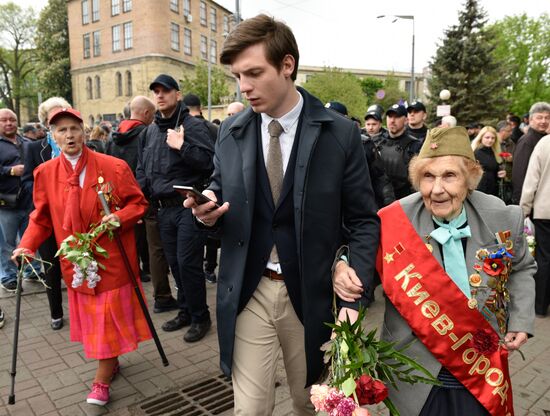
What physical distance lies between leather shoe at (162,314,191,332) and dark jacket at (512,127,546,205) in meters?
4.53

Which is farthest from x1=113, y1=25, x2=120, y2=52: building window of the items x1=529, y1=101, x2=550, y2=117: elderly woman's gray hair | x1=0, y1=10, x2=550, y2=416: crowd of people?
x1=0, y1=10, x2=550, y2=416: crowd of people

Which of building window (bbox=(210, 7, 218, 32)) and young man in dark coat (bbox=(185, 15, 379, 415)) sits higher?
building window (bbox=(210, 7, 218, 32))

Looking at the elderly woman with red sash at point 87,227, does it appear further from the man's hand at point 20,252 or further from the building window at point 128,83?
the building window at point 128,83

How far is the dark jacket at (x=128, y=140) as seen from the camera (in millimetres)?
5938

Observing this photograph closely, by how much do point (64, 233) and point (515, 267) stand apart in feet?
10.0

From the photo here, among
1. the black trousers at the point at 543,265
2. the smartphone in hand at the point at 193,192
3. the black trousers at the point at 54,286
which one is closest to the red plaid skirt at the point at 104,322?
the black trousers at the point at 54,286

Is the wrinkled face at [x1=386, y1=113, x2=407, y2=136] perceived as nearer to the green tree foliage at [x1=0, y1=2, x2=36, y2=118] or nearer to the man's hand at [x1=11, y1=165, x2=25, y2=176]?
the man's hand at [x1=11, y1=165, x2=25, y2=176]

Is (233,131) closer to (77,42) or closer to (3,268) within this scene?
(3,268)

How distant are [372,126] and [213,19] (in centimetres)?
4859

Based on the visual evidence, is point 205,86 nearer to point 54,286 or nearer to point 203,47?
point 203,47

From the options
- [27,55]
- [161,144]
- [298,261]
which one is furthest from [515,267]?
[27,55]

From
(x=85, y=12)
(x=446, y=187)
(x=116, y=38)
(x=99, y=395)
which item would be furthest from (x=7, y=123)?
(x=85, y=12)

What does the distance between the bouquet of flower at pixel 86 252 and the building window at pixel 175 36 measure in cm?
4315

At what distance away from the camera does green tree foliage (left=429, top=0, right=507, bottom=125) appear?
28.3m
